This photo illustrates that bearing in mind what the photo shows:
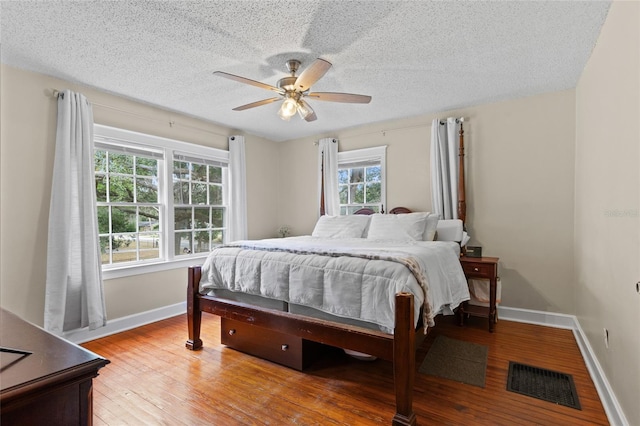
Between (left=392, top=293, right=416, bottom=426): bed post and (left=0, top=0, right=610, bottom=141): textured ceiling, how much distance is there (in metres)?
1.75

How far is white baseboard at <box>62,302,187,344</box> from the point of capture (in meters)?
2.96

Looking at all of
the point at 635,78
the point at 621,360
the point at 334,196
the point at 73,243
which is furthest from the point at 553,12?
the point at 73,243

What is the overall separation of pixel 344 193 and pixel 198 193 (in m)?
2.03

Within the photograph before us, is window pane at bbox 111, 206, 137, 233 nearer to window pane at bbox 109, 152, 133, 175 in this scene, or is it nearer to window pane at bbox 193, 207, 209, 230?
window pane at bbox 109, 152, 133, 175

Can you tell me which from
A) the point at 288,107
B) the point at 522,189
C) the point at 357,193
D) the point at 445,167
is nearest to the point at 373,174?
the point at 357,193

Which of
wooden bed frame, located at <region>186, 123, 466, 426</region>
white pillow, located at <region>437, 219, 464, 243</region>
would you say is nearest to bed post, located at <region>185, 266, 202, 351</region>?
wooden bed frame, located at <region>186, 123, 466, 426</region>

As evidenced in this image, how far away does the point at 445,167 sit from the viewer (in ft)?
12.2

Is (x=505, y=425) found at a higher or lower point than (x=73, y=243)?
lower

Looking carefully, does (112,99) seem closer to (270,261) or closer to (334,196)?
(270,261)

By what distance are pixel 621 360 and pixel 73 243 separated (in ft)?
13.2

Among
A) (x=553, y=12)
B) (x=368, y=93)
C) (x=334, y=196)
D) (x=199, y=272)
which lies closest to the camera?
(x=553, y=12)

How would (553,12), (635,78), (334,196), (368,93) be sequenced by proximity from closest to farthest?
(635,78) → (553,12) → (368,93) → (334,196)

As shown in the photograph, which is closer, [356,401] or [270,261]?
[356,401]

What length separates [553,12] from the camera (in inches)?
77.2
